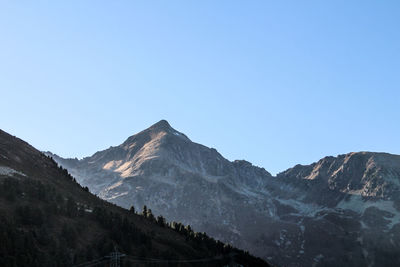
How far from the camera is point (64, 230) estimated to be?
133 meters

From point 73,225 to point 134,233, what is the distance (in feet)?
78.3

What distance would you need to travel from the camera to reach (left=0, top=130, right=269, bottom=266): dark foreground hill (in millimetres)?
116606

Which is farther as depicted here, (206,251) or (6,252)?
(206,251)

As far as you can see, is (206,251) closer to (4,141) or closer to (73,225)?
(73,225)

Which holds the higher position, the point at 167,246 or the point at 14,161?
the point at 14,161

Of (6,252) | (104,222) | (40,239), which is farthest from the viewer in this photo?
(104,222)

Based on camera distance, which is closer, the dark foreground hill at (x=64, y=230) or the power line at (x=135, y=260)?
the dark foreground hill at (x=64, y=230)

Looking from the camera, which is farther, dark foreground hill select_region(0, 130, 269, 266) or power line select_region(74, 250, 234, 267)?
power line select_region(74, 250, 234, 267)

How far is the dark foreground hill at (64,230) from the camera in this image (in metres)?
117

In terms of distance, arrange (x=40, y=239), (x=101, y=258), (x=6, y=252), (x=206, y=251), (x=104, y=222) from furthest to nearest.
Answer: (x=206, y=251) → (x=104, y=222) → (x=101, y=258) → (x=40, y=239) → (x=6, y=252)

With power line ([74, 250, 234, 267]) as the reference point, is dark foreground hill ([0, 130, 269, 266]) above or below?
above

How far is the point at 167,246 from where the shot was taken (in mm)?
170625

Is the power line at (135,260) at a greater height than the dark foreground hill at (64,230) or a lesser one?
lesser

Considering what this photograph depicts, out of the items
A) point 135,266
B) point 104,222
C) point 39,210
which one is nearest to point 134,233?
point 104,222
